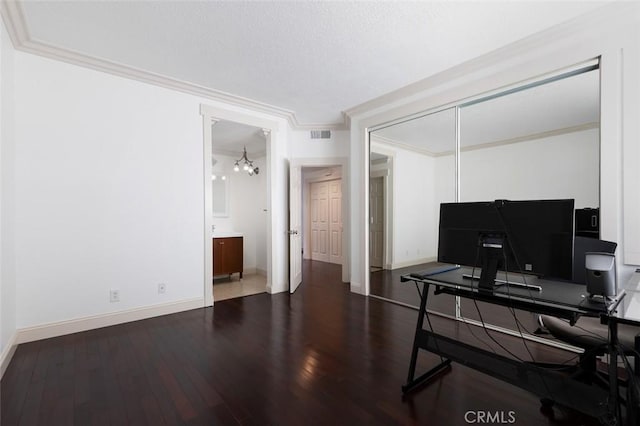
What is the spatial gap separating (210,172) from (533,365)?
Answer: 3.77 m

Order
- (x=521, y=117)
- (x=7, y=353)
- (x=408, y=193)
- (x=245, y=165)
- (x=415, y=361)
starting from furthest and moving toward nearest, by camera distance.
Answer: (x=245, y=165)
(x=408, y=193)
(x=521, y=117)
(x=7, y=353)
(x=415, y=361)

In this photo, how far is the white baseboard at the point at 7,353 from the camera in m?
2.20

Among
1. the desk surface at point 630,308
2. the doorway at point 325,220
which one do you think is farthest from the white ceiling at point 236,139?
the desk surface at point 630,308

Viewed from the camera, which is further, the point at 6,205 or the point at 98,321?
the point at 98,321

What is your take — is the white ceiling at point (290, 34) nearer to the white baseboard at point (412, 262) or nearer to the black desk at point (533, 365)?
the black desk at point (533, 365)

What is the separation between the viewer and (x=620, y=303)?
4.81 ft

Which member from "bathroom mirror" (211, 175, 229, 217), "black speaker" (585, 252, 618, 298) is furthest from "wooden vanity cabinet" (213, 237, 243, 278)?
"black speaker" (585, 252, 618, 298)

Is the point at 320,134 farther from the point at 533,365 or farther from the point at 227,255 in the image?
the point at 533,365

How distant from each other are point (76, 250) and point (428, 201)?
13.7 feet

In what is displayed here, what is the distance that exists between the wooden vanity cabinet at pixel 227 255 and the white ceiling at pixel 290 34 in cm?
271

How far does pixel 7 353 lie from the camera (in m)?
2.35

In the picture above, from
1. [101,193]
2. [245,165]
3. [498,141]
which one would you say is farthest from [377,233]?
[101,193]

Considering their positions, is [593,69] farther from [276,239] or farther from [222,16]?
[276,239]

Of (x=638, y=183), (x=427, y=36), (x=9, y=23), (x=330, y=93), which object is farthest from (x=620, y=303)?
(x=9, y=23)
